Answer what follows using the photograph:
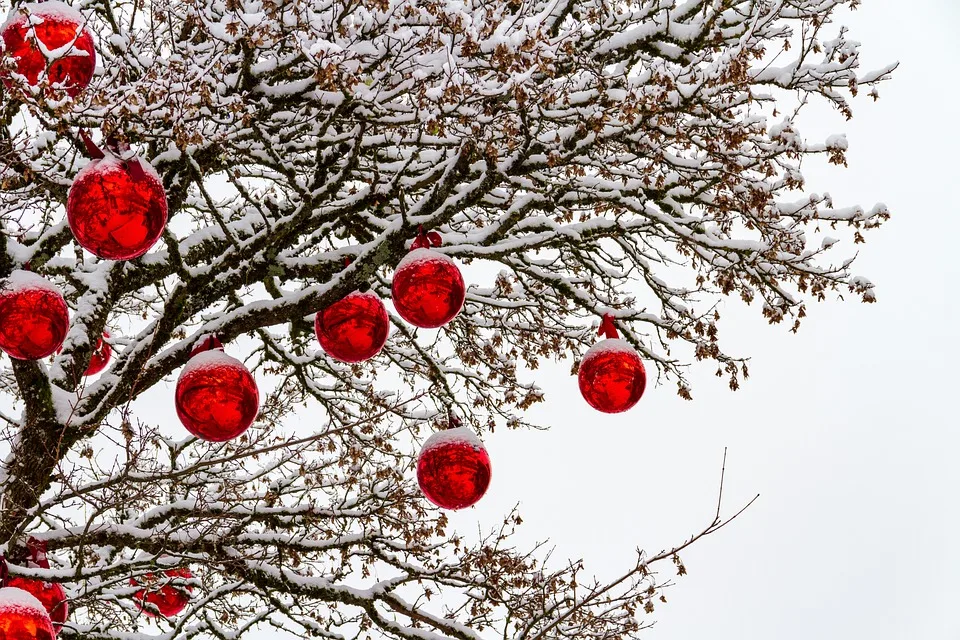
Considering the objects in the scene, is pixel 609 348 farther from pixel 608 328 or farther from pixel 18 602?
pixel 18 602

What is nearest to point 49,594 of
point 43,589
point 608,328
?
point 43,589

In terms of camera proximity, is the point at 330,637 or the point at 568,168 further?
the point at 330,637

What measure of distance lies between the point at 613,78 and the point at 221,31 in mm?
1868

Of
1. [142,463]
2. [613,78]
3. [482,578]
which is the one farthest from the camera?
[142,463]

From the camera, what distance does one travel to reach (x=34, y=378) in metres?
4.64

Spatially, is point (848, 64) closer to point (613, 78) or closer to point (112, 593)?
point (613, 78)

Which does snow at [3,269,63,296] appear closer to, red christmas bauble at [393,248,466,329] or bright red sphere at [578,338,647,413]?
red christmas bauble at [393,248,466,329]

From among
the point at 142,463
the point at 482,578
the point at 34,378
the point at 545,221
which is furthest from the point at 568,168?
the point at 142,463

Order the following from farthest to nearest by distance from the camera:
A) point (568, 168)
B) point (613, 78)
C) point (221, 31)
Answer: point (568, 168), point (613, 78), point (221, 31)

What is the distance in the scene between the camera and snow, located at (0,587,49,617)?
3.38 meters

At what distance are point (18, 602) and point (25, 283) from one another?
150 centimetres

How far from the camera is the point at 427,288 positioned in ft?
12.9

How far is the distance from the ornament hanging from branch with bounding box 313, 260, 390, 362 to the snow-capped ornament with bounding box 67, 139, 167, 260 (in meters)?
1.25

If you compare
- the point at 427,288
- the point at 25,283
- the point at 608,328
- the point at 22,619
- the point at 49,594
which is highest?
the point at 608,328
